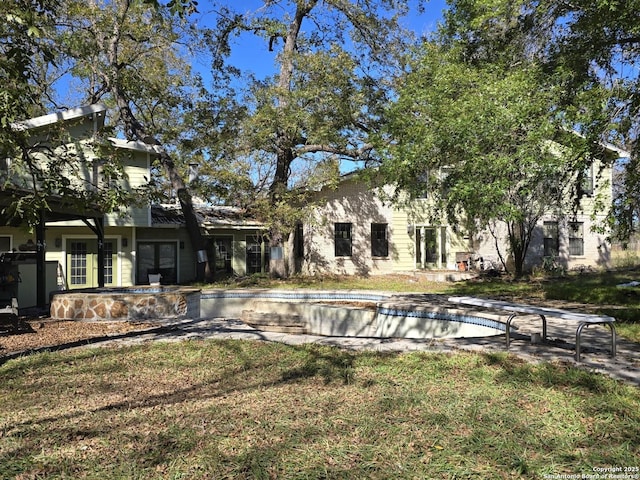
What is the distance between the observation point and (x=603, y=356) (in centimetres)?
565

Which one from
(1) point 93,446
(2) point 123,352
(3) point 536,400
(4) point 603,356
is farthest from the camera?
(2) point 123,352

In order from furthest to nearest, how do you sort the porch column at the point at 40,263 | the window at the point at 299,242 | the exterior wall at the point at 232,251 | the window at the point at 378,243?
the window at the point at 378,243 → the window at the point at 299,242 → the exterior wall at the point at 232,251 → the porch column at the point at 40,263

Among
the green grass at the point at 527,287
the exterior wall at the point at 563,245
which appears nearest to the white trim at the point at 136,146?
the green grass at the point at 527,287

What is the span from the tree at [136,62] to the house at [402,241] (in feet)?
17.2

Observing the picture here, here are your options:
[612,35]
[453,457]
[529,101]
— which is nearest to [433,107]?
[529,101]

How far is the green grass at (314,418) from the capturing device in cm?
298

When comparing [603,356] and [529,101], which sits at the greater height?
[529,101]

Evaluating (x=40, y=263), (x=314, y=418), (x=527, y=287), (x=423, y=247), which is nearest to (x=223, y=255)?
(x=423, y=247)

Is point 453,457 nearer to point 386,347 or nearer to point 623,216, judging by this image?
point 386,347

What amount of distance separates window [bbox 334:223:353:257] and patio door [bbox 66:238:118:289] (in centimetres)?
907

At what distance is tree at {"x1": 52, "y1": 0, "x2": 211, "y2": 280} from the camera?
53.2ft

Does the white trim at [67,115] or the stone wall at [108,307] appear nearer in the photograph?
the stone wall at [108,307]

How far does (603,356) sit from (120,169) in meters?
7.05

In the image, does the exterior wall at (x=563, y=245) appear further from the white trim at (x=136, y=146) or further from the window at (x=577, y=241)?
the white trim at (x=136, y=146)
